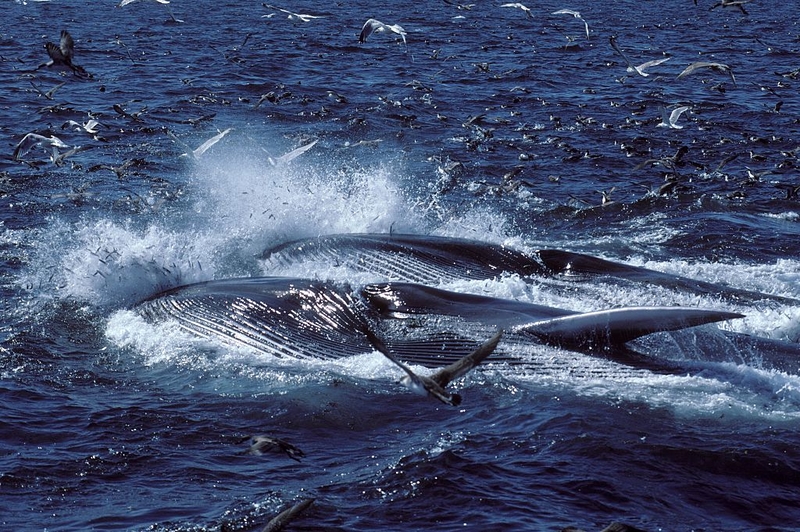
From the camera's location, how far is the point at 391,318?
12766 mm

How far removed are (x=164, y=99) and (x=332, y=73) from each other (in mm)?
6671

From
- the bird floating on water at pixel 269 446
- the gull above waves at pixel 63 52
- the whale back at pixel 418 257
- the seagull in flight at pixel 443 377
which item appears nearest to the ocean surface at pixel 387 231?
the bird floating on water at pixel 269 446

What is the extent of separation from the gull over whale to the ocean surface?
0.28m

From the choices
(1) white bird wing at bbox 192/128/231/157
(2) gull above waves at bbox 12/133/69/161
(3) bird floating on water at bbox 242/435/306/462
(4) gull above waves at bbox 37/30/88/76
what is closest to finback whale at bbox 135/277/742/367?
(3) bird floating on water at bbox 242/435/306/462

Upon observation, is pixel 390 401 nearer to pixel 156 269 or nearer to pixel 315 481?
pixel 315 481

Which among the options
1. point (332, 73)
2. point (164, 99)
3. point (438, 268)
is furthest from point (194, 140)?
point (438, 268)

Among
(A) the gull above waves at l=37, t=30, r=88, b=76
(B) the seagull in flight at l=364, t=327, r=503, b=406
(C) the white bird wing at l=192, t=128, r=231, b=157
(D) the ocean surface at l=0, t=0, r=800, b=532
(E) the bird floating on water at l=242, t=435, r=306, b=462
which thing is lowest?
(D) the ocean surface at l=0, t=0, r=800, b=532

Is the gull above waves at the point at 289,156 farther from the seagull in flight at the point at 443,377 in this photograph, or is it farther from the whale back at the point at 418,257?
the seagull in flight at the point at 443,377

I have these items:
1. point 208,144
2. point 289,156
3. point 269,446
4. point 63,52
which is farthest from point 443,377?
point 208,144

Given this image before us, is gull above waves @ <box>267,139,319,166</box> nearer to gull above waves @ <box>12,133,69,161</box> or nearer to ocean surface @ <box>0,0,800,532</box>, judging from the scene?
ocean surface @ <box>0,0,800,532</box>

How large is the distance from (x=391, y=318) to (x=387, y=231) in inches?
243

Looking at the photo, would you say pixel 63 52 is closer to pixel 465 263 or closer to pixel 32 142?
pixel 32 142

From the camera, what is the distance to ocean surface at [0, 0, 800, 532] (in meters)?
9.66

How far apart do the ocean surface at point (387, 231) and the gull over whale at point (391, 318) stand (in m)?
0.28
